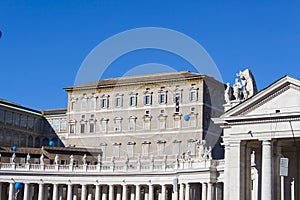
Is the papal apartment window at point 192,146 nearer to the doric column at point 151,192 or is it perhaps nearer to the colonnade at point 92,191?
the colonnade at point 92,191

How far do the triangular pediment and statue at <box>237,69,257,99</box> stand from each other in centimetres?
292

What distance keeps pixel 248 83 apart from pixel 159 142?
166 feet

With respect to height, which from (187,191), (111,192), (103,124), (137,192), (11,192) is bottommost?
(11,192)

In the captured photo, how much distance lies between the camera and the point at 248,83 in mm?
55031

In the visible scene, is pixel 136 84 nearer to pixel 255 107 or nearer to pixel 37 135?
pixel 37 135

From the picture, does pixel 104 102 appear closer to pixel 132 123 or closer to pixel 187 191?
pixel 132 123

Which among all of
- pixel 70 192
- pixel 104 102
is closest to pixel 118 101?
pixel 104 102

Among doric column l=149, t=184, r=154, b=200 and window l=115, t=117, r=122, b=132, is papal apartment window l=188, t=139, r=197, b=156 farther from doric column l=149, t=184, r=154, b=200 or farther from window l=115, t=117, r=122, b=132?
doric column l=149, t=184, r=154, b=200

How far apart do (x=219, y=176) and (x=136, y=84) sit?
41223 mm

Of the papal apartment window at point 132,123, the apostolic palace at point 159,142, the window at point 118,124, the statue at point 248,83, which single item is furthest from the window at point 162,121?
the statue at point 248,83

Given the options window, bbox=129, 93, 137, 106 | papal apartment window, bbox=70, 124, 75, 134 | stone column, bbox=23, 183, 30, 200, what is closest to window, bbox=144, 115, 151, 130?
A: window, bbox=129, 93, 137, 106

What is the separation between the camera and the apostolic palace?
51219 mm

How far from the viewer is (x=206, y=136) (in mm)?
101562

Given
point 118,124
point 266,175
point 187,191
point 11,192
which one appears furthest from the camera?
point 118,124
